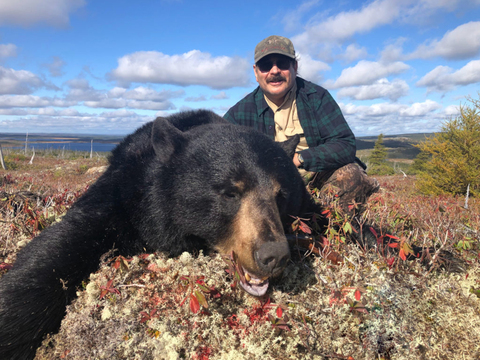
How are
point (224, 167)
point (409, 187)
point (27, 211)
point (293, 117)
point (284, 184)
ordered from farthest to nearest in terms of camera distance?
point (409, 187), point (293, 117), point (27, 211), point (284, 184), point (224, 167)

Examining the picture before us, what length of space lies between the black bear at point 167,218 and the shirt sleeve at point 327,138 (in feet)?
4.64

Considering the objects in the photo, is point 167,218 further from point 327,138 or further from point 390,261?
point 327,138

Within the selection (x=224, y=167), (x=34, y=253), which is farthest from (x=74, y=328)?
(x=224, y=167)

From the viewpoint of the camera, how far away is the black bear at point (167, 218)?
6.09 feet

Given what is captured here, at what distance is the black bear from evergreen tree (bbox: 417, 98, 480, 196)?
38.3 ft

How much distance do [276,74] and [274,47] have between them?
0.38 metres

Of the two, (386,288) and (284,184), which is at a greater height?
(284,184)

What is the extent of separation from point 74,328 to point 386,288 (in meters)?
2.00

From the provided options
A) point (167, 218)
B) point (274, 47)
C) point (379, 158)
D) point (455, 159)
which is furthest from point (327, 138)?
point (379, 158)

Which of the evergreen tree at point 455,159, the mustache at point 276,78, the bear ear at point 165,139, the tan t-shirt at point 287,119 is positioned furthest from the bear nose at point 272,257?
the evergreen tree at point 455,159

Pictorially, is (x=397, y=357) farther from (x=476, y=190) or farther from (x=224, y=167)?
(x=476, y=190)

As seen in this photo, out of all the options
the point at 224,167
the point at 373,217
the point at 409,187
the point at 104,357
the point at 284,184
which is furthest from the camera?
the point at 409,187

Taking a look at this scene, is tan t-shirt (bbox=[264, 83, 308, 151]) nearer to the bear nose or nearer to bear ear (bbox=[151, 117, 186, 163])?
bear ear (bbox=[151, 117, 186, 163])

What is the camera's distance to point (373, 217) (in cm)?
379
